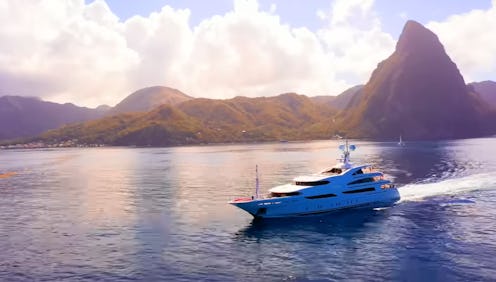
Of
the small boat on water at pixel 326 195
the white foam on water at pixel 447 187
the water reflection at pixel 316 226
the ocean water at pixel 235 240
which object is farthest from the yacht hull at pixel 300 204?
the white foam on water at pixel 447 187

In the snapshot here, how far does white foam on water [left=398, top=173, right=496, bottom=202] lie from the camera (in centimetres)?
8369

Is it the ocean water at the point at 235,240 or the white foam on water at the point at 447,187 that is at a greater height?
the white foam on water at the point at 447,187

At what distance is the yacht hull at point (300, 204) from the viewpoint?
62.9 metres

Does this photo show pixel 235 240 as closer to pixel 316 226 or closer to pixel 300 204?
pixel 316 226

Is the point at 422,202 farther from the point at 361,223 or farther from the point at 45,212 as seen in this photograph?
the point at 45,212

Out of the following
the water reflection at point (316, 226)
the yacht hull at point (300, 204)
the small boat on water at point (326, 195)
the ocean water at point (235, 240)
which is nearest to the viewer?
the ocean water at point (235, 240)

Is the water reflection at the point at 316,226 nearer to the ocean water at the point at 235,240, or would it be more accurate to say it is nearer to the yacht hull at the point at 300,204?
the ocean water at the point at 235,240

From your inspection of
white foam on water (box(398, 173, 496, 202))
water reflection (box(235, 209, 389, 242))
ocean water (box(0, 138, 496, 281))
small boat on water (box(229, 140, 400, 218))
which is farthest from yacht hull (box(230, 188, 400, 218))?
white foam on water (box(398, 173, 496, 202))

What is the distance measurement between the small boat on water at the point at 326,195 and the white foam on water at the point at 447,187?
32.3ft

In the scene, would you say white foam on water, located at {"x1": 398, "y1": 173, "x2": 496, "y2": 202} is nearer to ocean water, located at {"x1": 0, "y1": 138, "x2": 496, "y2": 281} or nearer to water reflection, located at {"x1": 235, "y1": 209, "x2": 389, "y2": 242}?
ocean water, located at {"x1": 0, "y1": 138, "x2": 496, "y2": 281}

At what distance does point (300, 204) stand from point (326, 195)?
198 inches

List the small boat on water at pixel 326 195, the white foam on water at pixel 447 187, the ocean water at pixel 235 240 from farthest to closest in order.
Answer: the white foam on water at pixel 447 187, the small boat on water at pixel 326 195, the ocean water at pixel 235 240

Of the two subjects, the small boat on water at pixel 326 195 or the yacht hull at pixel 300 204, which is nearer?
the yacht hull at pixel 300 204

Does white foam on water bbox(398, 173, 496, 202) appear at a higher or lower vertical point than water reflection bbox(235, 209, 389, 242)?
higher
